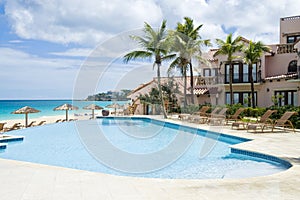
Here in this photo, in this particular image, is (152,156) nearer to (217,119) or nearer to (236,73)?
(217,119)

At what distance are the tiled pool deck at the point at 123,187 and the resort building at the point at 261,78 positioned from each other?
19.7 meters

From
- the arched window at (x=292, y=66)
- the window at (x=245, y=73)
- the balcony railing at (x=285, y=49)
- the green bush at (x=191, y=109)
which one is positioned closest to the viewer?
the green bush at (x=191, y=109)

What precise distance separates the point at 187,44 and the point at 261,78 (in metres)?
7.95

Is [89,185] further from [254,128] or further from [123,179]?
[254,128]

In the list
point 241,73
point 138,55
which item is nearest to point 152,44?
point 138,55

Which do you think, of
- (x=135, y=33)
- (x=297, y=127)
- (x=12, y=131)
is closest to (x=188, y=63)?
(x=135, y=33)

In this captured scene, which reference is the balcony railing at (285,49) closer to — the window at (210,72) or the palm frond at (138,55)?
the window at (210,72)

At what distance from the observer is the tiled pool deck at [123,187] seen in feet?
17.6

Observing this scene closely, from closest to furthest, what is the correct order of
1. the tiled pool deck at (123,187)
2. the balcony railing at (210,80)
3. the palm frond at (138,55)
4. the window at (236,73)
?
the tiled pool deck at (123,187) < the palm frond at (138,55) < the window at (236,73) < the balcony railing at (210,80)

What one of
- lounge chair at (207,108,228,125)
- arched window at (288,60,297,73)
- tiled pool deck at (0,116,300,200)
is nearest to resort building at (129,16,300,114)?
arched window at (288,60,297,73)

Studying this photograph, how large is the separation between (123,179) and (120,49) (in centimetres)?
1773

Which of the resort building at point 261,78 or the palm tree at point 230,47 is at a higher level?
the palm tree at point 230,47

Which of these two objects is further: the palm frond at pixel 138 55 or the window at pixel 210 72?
the window at pixel 210 72

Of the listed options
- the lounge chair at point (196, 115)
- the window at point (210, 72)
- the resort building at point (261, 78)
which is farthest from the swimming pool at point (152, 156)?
the window at point (210, 72)
